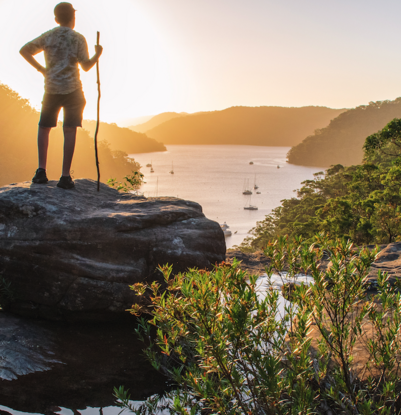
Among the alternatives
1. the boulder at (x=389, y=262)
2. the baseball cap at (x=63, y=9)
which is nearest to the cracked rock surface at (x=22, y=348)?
the boulder at (x=389, y=262)

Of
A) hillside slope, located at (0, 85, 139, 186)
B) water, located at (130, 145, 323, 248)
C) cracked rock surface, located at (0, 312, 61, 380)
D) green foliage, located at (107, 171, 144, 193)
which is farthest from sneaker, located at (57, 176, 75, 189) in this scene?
hillside slope, located at (0, 85, 139, 186)

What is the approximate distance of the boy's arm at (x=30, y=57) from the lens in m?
4.90

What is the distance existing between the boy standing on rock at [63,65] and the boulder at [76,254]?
90 centimetres

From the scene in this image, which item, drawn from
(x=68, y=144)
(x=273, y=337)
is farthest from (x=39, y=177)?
(x=273, y=337)

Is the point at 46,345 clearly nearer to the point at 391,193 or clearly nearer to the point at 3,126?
the point at 391,193

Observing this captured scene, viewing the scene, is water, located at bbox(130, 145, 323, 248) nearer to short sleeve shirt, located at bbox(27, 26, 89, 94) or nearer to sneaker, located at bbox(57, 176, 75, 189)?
sneaker, located at bbox(57, 176, 75, 189)

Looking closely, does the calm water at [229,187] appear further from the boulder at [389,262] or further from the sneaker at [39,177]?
the sneaker at [39,177]

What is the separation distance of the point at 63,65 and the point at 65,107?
1.80ft

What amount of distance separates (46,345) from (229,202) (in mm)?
73039

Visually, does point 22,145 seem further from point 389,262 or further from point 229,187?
point 389,262

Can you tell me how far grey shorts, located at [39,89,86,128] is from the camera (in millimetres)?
5039

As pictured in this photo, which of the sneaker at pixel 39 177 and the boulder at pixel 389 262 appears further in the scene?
the sneaker at pixel 39 177

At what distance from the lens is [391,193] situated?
14.6 meters

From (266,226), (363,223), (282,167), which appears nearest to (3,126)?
(266,226)
